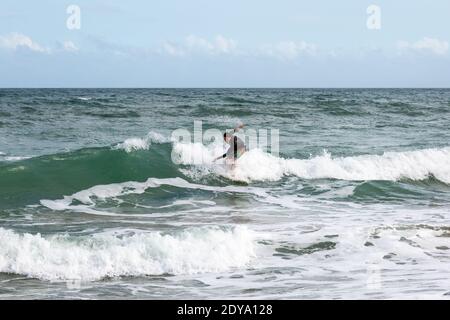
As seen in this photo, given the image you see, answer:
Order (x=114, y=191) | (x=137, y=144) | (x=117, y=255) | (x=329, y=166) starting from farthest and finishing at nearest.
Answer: (x=137, y=144), (x=329, y=166), (x=114, y=191), (x=117, y=255)

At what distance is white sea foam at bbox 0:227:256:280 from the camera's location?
8742mm

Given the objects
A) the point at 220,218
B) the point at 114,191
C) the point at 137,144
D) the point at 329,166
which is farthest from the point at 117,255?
the point at 137,144

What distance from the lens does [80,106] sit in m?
39.0

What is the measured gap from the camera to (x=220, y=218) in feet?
40.4

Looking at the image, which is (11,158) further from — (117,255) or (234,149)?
(117,255)

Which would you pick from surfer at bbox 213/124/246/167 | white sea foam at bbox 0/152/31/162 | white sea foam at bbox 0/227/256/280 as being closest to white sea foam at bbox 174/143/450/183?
surfer at bbox 213/124/246/167

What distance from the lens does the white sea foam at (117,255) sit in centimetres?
874

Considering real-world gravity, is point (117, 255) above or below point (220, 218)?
above

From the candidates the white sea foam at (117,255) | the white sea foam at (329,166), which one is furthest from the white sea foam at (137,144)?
the white sea foam at (117,255)

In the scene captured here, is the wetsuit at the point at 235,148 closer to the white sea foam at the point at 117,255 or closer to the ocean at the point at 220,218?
the ocean at the point at 220,218

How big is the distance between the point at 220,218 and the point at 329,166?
6724 mm

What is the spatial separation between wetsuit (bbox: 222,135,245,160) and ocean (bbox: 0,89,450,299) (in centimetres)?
36

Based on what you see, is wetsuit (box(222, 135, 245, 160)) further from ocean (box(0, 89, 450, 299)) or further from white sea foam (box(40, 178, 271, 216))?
white sea foam (box(40, 178, 271, 216))
